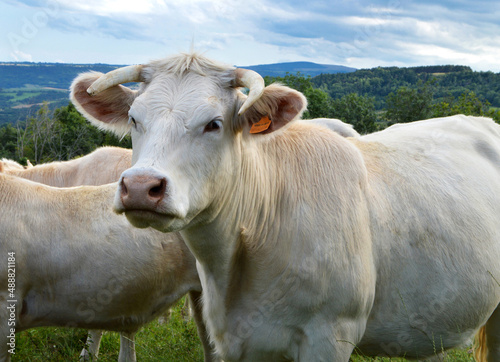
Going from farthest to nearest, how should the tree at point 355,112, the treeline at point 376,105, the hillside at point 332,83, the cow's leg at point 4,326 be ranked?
the hillside at point 332,83 → the tree at point 355,112 → the treeline at point 376,105 → the cow's leg at point 4,326

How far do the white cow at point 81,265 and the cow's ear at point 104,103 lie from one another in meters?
1.49

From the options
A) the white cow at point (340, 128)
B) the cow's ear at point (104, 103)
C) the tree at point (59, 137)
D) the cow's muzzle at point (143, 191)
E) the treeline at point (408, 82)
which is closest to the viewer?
the cow's muzzle at point (143, 191)

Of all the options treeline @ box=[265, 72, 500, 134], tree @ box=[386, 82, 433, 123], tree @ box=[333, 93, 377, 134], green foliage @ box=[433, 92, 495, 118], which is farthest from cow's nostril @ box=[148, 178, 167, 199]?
tree @ box=[386, 82, 433, 123]

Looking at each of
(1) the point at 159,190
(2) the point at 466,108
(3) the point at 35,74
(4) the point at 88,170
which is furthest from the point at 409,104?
(1) the point at 159,190

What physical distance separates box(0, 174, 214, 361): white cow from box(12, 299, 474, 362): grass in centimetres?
80

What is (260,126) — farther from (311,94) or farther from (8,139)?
(8,139)

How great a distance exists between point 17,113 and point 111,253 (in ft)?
298

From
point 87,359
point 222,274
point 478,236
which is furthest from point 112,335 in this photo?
point 478,236

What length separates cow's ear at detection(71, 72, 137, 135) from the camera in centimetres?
328

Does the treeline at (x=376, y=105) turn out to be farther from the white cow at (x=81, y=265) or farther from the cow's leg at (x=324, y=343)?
the cow's leg at (x=324, y=343)

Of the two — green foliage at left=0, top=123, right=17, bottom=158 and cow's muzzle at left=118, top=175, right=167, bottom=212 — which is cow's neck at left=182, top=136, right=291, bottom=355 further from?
green foliage at left=0, top=123, right=17, bottom=158

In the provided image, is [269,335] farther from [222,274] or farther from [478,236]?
[478,236]

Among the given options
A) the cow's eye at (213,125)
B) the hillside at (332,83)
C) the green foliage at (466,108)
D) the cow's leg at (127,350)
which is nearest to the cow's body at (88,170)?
the cow's leg at (127,350)

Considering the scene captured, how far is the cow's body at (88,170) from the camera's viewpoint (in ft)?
22.3
